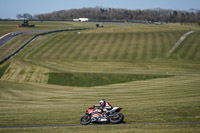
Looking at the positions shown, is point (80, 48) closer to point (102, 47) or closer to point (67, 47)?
point (67, 47)

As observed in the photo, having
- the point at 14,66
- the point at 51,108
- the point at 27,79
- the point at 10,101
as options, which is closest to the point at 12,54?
the point at 14,66

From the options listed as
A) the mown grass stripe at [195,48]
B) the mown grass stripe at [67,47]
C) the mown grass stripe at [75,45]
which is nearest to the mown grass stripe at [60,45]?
the mown grass stripe at [67,47]

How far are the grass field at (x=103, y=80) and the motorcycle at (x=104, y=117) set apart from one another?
0.74 metres

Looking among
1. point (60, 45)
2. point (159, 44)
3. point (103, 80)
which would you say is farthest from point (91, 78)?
point (159, 44)

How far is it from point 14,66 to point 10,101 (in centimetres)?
3163

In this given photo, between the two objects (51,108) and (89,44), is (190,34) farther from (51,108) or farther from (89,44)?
(51,108)

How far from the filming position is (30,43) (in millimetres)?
81938

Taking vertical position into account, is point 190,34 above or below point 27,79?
above

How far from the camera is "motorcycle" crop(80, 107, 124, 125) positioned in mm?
18730

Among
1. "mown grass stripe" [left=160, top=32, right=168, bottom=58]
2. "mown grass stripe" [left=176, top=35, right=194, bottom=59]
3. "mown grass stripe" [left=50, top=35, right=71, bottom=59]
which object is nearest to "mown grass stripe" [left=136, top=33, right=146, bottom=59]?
"mown grass stripe" [left=160, top=32, right=168, bottom=58]

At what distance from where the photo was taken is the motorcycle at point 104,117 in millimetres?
18730

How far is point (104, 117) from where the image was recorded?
1897cm

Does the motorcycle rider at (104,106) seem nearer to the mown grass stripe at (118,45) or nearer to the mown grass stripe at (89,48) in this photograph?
the mown grass stripe at (118,45)

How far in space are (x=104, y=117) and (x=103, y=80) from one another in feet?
101
